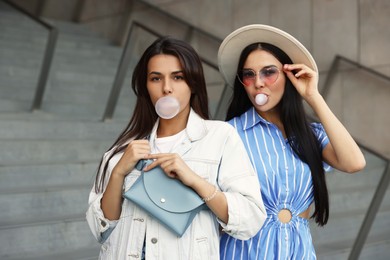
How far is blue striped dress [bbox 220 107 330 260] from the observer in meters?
1.92

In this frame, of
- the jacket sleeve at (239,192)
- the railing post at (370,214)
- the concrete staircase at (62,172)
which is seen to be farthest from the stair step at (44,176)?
the jacket sleeve at (239,192)

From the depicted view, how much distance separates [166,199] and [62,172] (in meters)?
3.23

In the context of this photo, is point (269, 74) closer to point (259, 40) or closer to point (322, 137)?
point (259, 40)

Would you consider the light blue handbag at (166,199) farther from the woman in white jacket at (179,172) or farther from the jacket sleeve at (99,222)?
the jacket sleeve at (99,222)

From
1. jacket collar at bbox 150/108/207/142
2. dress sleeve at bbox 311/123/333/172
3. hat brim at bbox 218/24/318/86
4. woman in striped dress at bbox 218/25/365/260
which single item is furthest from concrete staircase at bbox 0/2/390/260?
jacket collar at bbox 150/108/207/142

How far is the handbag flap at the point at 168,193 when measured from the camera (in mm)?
1677

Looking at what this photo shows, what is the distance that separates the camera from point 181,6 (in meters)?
8.69

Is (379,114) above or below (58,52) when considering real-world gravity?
above

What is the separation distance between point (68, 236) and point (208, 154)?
2.43 m

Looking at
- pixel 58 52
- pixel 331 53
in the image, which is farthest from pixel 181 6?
pixel 331 53

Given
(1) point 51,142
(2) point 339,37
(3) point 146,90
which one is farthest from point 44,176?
(2) point 339,37

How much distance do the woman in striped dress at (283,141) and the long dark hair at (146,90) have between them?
199 millimetres

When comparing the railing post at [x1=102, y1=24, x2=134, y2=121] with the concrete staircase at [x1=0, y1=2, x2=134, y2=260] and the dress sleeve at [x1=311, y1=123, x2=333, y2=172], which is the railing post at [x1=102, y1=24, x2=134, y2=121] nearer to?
the concrete staircase at [x1=0, y1=2, x2=134, y2=260]

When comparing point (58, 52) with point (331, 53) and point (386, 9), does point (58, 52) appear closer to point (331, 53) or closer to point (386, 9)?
point (331, 53)
